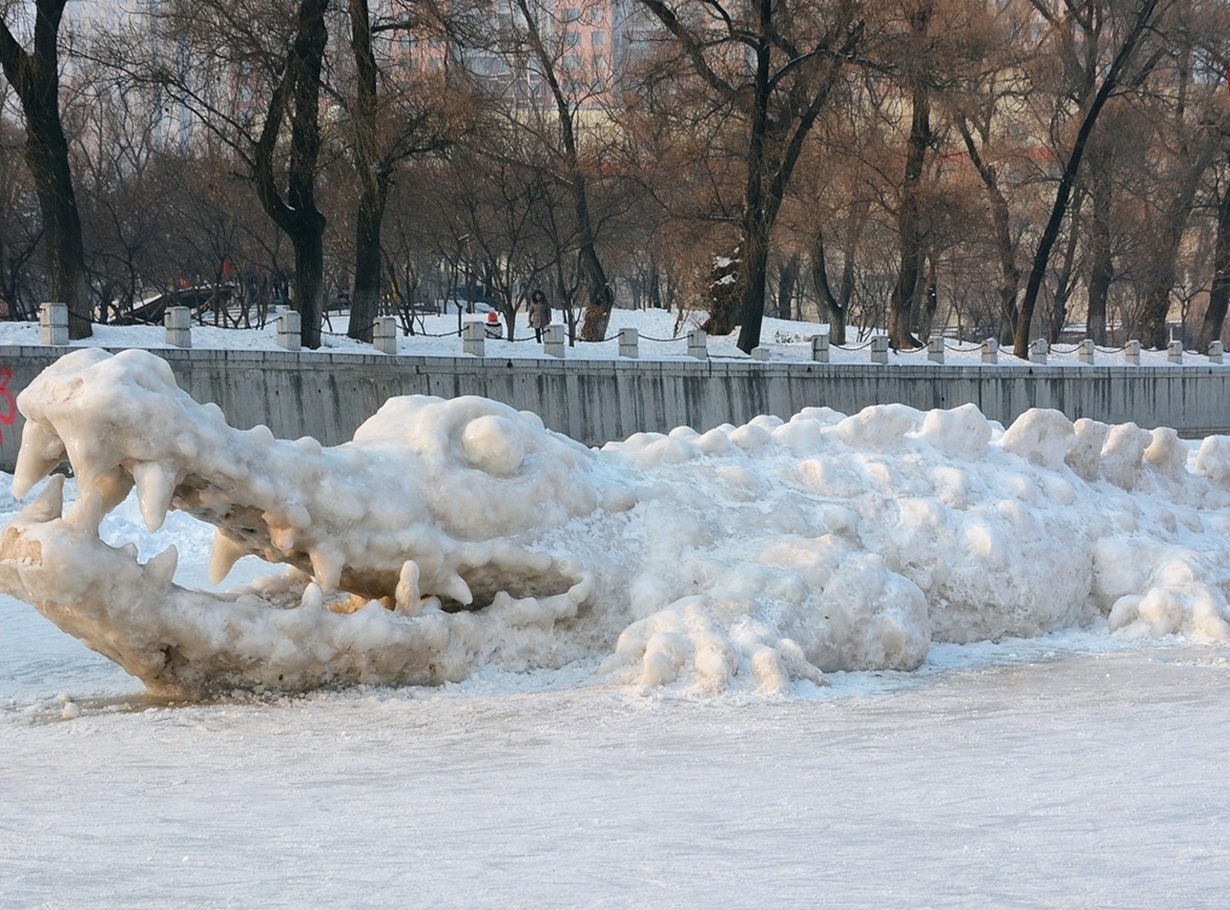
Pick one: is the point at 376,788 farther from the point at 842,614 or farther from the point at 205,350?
the point at 205,350

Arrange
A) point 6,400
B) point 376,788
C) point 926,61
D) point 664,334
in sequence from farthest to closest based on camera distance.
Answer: point 664,334 → point 926,61 → point 6,400 → point 376,788

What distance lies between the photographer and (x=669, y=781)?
4520 mm

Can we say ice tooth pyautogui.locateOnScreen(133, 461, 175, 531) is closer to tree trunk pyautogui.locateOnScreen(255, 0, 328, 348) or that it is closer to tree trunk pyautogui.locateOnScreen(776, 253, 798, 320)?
tree trunk pyautogui.locateOnScreen(255, 0, 328, 348)

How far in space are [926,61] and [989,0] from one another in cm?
600

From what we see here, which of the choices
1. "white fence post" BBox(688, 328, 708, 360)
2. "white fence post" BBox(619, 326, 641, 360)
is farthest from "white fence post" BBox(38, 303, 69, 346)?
"white fence post" BBox(688, 328, 708, 360)

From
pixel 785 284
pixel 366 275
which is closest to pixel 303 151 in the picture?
pixel 366 275

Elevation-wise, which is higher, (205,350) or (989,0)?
(989,0)

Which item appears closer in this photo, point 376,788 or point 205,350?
point 376,788

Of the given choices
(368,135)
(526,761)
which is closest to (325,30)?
(368,135)

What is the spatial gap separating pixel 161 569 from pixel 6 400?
Result: 13.2 meters

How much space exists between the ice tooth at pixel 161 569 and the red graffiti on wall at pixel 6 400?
1301 cm

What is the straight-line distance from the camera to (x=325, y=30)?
69.9 ft

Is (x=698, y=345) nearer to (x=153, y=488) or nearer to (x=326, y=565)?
(x=326, y=565)

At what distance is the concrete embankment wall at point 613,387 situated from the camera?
1919 cm
